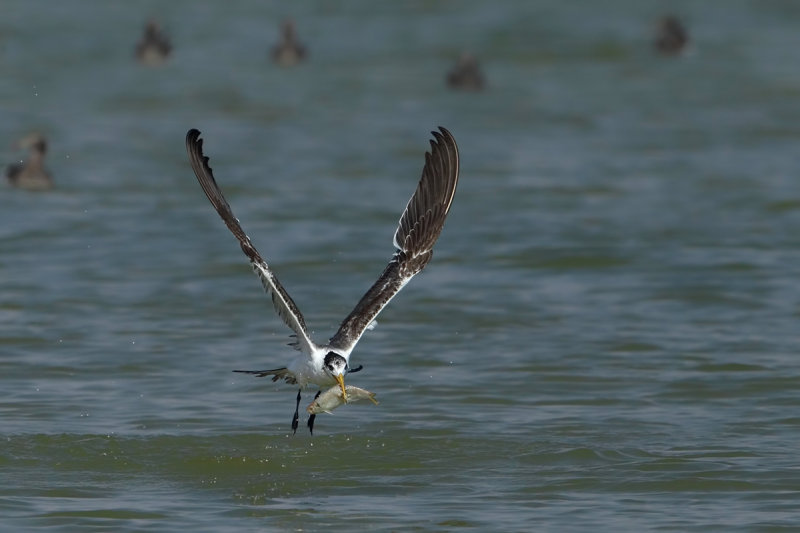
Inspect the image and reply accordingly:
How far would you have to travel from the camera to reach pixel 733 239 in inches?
739

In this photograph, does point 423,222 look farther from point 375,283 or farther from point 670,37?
point 670,37

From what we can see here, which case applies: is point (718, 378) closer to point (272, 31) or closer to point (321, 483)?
point (321, 483)

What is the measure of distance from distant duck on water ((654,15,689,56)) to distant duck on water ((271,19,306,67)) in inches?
282

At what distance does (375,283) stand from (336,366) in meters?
1.37

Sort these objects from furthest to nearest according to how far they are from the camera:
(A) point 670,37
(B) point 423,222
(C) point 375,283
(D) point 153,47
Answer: (A) point 670,37, (D) point 153,47, (B) point 423,222, (C) point 375,283

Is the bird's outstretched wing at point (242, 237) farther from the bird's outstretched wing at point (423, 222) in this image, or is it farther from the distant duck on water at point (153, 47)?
the distant duck on water at point (153, 47)

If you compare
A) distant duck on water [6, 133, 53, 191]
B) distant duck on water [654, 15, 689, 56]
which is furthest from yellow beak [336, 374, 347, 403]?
distant duck on water [654, 15, 689, 56]

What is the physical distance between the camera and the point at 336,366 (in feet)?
33.4

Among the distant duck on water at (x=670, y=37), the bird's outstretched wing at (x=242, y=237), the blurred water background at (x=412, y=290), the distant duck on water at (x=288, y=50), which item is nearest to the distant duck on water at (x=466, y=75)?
the blurred water background at (x=412, y=290)

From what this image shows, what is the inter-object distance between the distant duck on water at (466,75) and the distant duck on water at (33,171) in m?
9.37

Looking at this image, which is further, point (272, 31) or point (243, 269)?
point (272, 31)

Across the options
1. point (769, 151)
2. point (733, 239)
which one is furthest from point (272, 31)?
point (733, 239)

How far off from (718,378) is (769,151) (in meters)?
11.2

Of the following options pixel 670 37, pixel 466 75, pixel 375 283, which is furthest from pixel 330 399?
pixel 670 37
